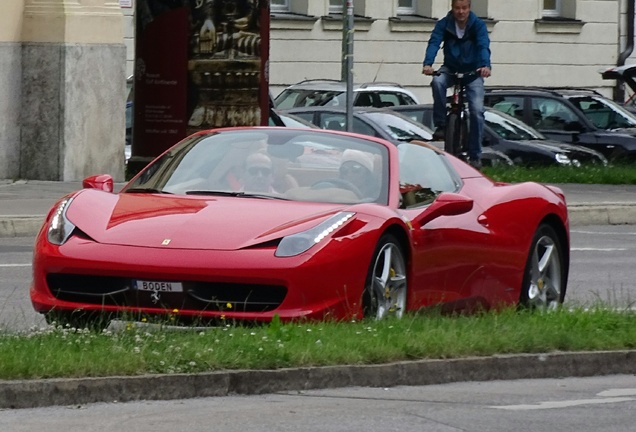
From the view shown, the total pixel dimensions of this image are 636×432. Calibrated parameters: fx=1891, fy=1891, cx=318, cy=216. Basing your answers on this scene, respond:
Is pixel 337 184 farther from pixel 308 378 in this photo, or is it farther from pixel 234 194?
pixel 308 378

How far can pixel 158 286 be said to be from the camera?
927 cm

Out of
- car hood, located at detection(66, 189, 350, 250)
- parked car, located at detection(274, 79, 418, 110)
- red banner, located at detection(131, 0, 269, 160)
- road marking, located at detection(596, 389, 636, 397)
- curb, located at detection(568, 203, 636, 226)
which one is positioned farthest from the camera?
parked car, located at detection(274, 79, 418, 110)

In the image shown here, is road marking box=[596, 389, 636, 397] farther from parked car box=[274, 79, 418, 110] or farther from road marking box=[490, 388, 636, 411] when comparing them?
parked car box=[274, 79, 418, 110]

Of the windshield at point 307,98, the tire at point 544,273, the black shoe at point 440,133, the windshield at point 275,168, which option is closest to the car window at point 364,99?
the windshield at point 307,98

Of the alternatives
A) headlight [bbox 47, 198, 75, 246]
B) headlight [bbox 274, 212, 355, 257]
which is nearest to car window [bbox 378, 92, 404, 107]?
headlight [bbox 47, 198, 75, 246]

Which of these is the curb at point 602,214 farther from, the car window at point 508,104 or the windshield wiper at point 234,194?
the windshield wiper at point 234,194

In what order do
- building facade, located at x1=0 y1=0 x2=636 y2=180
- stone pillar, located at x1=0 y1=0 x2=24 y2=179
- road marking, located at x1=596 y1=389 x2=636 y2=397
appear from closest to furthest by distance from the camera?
road marking, located at x1=596 y1=389 x2=636 y2=397
stone pillar, located at x1=0 y1=0 x2=24 y2=179
building facade, located at x1=0 y1=0 x2=636 y2=180

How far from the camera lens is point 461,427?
722 centimetres

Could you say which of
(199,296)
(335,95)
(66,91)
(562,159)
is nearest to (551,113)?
(562,159)

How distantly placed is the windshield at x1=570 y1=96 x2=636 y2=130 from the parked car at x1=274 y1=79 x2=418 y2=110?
3082mm

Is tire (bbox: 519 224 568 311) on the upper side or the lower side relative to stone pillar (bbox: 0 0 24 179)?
lower

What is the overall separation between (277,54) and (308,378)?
105ft

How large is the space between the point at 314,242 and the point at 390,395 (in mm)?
1440

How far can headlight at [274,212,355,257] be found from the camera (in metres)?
9.27
